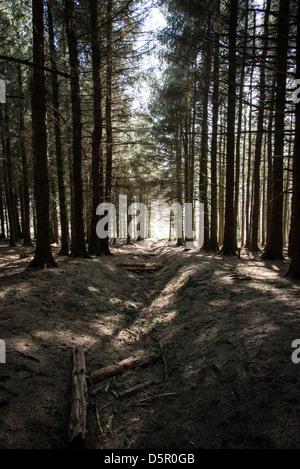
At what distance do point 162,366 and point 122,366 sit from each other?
2.27 feet

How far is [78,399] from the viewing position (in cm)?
319

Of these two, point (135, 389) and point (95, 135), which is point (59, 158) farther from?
point (135, 389)

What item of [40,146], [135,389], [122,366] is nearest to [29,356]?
[122,366]

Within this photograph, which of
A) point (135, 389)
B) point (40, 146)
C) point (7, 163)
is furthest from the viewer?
point (7, 163)

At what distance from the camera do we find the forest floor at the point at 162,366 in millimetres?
2668

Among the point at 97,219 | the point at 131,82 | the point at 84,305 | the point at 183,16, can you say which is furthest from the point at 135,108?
the point at 84,305

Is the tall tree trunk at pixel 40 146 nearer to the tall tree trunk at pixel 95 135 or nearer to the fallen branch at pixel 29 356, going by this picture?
the tall tree trunk at pixel 95 135

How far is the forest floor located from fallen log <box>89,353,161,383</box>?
0.29 ft

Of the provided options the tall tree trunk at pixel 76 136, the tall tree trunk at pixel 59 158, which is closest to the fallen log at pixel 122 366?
the tall tree trunk at pixel 76 136

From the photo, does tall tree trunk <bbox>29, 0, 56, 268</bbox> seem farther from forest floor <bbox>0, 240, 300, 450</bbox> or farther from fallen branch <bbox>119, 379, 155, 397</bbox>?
fallen branch <bbox>119, 379, 155, 397</bbox>

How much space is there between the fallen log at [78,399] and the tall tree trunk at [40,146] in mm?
4544

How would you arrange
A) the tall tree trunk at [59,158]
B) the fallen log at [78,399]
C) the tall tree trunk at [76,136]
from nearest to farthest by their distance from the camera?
the fallen log at [78,399]
the tall tree trunk at [76,136]
the tall tree trunk at [59,158]

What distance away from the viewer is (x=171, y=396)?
11.2 feet
